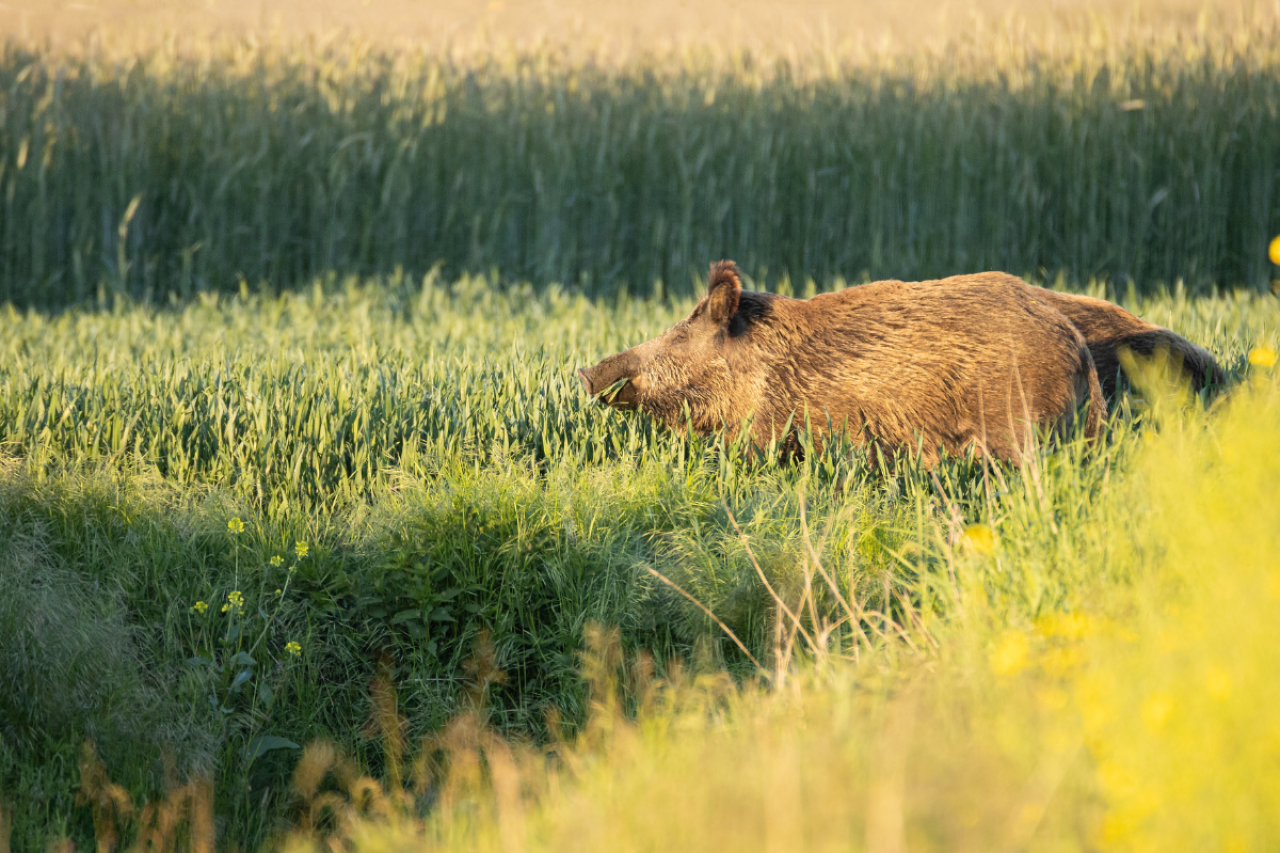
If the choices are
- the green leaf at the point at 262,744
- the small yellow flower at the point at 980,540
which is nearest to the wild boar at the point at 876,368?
the small yellow flower at the point at 980,540

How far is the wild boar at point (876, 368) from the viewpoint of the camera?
439cm

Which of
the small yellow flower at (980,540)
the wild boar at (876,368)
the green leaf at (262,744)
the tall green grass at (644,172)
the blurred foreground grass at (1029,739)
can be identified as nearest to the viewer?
the blurred foreground grass at (1029,739)

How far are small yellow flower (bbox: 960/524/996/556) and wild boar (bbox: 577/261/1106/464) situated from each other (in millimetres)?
991

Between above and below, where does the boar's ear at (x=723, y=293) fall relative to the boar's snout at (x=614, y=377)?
above

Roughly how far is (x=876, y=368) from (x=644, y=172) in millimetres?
6640

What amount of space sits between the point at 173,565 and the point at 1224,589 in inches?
141

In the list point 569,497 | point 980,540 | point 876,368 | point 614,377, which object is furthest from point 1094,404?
point 569,497

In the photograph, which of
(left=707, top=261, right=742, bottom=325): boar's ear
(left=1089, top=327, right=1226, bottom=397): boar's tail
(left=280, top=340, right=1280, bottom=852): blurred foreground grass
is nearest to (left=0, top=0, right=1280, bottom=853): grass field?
(left=280, top=340, right=1280, bottom=852): blurred foreground grass

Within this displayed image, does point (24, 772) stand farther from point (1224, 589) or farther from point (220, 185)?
point (220, 185)

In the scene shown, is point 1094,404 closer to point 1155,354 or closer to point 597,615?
point 1155,354

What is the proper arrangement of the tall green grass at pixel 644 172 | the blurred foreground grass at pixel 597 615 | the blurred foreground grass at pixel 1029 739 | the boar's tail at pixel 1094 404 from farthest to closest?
the tall green grass at pixel 644 172, the boar's tail at pixel 1094 404, the blurred foreground grass at pixel 597 615, the blurred foreground grass at pixel 1029 739

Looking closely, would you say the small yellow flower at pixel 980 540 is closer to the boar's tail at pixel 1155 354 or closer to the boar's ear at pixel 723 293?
the boar's ear at pixel 723 293

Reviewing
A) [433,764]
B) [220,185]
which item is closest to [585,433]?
[433,764]

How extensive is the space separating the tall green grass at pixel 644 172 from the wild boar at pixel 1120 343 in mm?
5514
